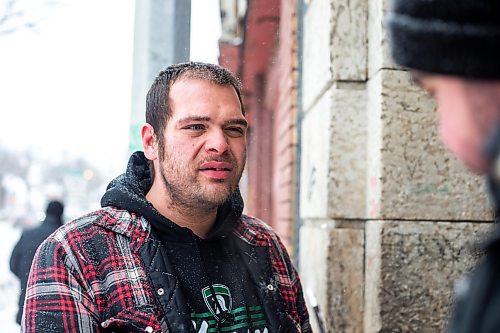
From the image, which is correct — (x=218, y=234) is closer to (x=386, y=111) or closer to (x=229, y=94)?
(x=229, y=94)

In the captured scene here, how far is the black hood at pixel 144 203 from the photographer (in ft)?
6.31

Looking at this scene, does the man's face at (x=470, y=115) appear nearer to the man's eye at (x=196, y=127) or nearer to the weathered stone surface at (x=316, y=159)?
the man's eye at (x=196, y=127)

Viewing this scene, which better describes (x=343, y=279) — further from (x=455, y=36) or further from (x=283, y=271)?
(x=455, y=36)

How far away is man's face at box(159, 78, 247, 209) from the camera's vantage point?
1.95 meters

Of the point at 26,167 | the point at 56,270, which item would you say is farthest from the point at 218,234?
the point at 26,167

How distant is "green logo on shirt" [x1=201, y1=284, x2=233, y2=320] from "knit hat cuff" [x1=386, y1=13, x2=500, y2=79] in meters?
1.18

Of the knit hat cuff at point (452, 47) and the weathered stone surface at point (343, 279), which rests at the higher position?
the knit hat cuff at point (452, 47)

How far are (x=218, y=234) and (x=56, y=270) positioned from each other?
0.55 metres

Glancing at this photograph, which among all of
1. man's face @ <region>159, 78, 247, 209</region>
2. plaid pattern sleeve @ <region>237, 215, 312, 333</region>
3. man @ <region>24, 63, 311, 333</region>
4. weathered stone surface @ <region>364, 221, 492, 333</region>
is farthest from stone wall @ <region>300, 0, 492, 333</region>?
man's face @ <region>159, 78, 247, 209</region>

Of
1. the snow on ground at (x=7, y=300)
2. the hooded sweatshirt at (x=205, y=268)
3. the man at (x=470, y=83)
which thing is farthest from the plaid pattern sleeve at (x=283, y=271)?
the snow on ground at (x=7, y=300)

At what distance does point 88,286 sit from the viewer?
68.1 inches

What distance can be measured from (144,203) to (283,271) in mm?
546

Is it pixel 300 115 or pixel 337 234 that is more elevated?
pixel 300 115

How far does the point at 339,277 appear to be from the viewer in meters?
2.72
